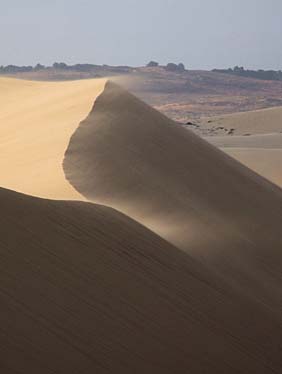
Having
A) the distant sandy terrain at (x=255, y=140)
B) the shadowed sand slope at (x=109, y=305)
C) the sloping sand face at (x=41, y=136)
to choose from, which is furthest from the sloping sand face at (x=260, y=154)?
the shadowed sand slope at (x=109, y=305)

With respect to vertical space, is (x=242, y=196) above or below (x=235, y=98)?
above

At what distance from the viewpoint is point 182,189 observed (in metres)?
11.9

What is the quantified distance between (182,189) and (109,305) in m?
5.48

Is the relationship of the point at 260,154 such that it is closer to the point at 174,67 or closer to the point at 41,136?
the point at 41,136

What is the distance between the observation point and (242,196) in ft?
42.0

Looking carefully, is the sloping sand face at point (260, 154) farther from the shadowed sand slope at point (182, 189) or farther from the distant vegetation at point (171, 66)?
the distant vegetation at point (171, 66)

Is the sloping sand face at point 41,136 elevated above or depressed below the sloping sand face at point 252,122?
above

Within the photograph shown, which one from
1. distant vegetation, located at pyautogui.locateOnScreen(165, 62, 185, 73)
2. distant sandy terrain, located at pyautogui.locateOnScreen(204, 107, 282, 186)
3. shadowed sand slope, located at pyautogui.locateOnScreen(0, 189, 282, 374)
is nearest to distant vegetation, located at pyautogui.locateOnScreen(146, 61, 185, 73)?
distant vegetation, located at pyautogui.locateOnScreen(165, 62, 185, 73)

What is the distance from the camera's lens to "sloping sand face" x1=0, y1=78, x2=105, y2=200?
11.0 metres

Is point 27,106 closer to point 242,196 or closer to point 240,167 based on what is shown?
point 240,167

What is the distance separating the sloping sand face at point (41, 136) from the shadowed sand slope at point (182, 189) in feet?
0.93

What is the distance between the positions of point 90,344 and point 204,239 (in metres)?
3.86

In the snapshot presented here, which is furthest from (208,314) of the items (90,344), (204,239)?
(204,239)

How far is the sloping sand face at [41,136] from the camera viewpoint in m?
11.0
